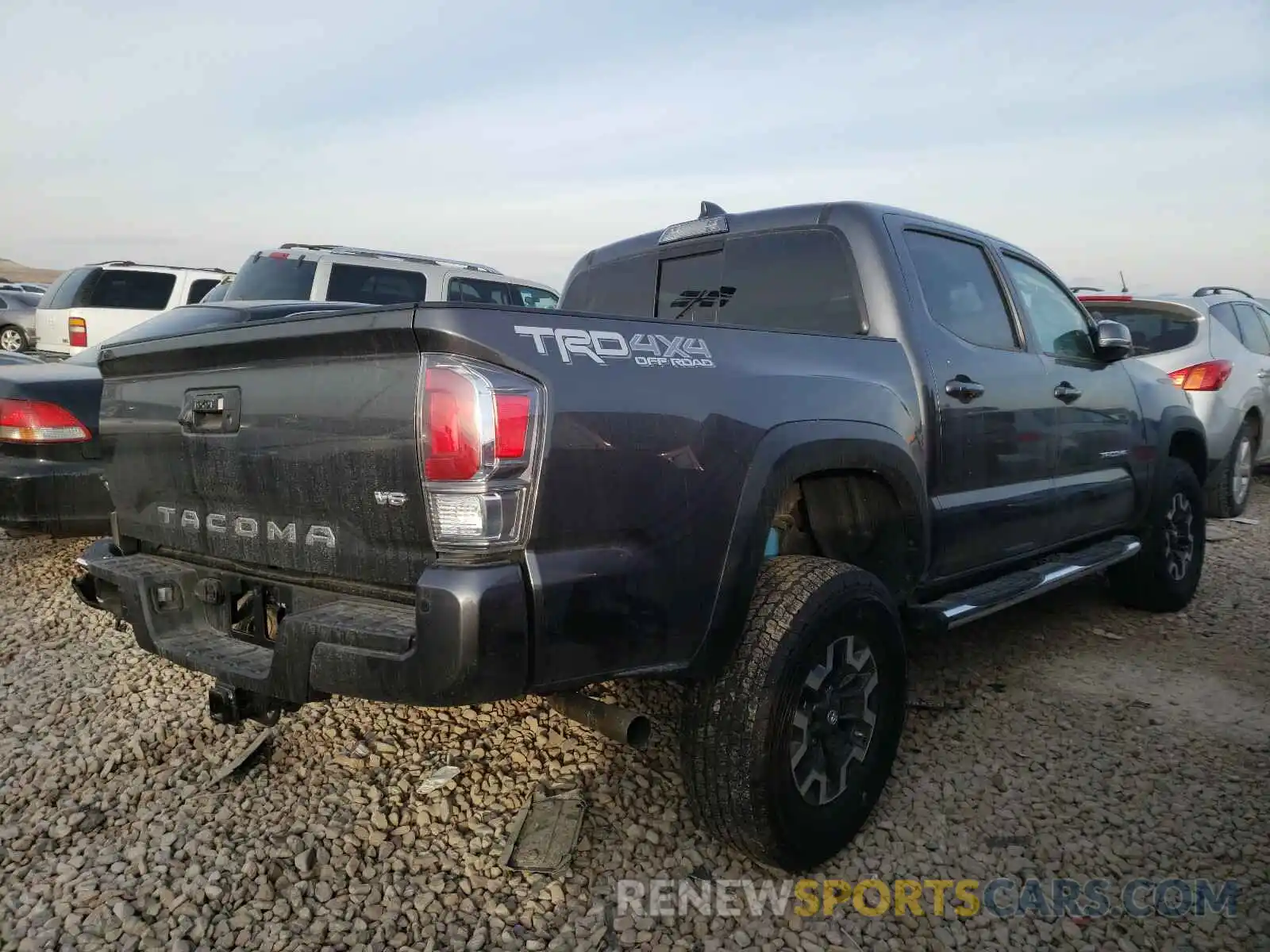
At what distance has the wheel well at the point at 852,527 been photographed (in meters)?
3.10

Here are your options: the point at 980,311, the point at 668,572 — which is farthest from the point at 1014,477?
the point at 668,572

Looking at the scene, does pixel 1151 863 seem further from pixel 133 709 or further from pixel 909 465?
pixel 133 709

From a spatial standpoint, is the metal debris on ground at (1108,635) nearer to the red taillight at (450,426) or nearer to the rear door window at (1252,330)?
the red taillight at (450,426)

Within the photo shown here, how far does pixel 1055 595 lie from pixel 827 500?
3.02m

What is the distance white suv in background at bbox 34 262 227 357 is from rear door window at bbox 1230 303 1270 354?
1204 centimetres

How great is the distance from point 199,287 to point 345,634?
1205 centimetres

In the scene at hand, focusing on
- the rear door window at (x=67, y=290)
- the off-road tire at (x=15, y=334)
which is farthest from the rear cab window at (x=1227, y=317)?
the off-road tire at (x=15, y=334)

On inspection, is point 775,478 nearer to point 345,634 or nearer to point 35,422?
point 345,634

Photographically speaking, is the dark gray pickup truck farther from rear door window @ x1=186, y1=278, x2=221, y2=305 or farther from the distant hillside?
the distant hillside

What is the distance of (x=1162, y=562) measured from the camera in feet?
16.1

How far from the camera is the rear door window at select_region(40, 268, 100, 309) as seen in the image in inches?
470

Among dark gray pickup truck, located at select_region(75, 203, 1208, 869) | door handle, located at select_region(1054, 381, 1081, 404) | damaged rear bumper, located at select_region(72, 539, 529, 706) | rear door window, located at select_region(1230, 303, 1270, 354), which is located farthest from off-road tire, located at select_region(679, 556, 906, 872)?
rear door window, located at select_region(1230, 303, 1270, 354)

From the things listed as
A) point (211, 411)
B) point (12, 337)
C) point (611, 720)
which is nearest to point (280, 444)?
point (211, 411)

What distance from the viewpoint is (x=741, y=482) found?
7.86 ft
